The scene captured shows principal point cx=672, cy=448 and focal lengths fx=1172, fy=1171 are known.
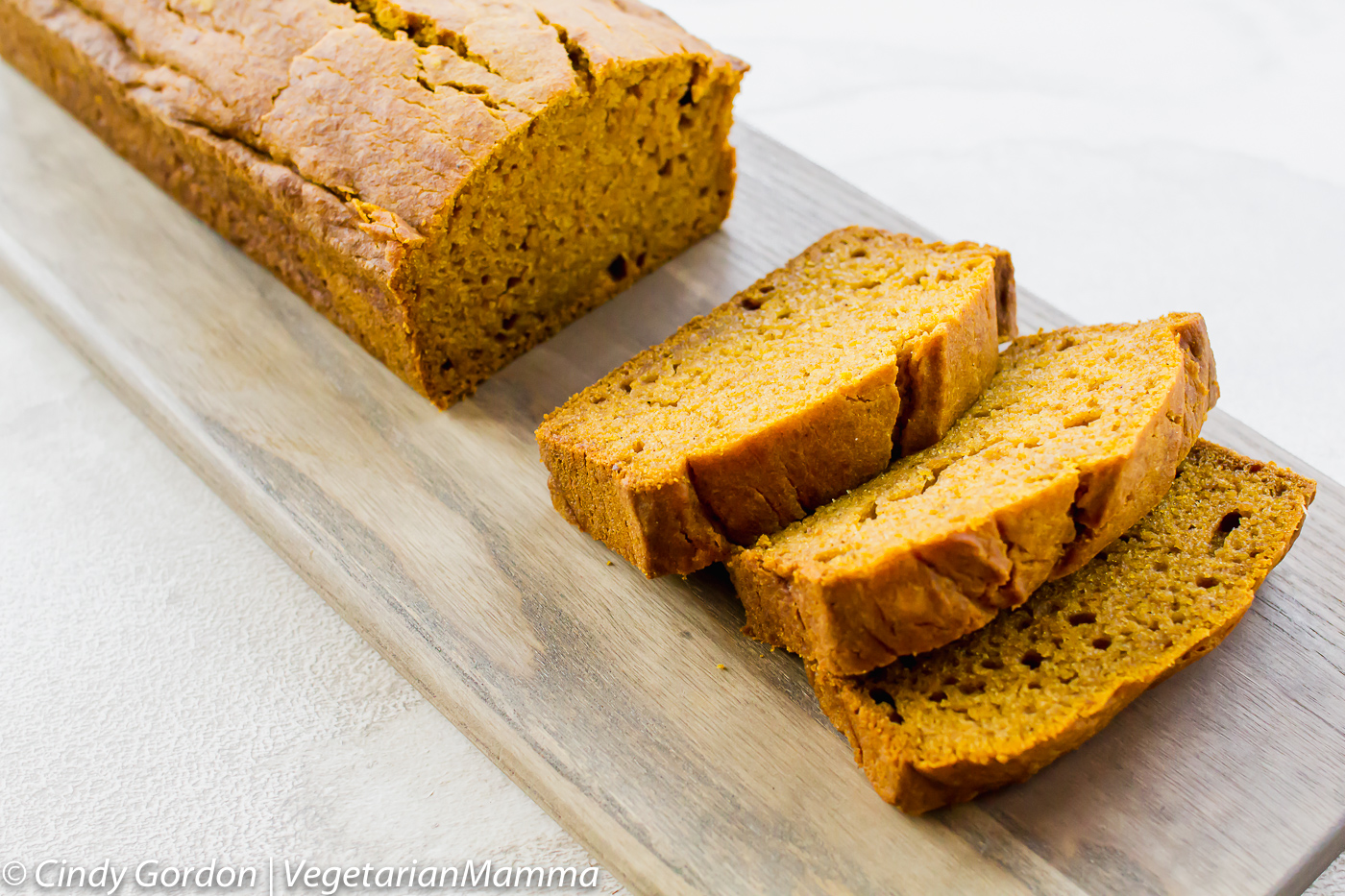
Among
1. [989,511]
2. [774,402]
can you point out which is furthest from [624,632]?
[989,511]

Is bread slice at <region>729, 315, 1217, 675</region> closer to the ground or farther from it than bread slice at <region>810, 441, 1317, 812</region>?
farther from it

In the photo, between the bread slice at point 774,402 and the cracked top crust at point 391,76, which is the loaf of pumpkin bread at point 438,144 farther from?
the bread slice at point 774,402

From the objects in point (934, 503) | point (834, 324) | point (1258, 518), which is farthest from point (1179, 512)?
point (834, 324)

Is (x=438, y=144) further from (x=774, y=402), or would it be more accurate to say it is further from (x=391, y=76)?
(x=774, y=402)

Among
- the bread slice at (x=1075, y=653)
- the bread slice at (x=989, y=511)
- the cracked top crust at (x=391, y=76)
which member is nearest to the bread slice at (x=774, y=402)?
the bread slice at (x=989, y=511)

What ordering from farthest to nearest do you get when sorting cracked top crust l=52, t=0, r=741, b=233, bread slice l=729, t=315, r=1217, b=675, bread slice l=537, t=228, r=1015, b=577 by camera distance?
cracked top crust l=52, t=0, r=741, b=233 < bread slice l=537, t=228, r=1015, b=577 < bread slice l=729, t=315, r=1217, b=675

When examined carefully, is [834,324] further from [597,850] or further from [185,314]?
[185,314]

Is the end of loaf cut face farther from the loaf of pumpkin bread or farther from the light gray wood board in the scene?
the light gray wood board

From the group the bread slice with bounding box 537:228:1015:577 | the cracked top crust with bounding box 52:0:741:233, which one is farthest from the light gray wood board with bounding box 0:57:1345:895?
the cracked top crust with bounding box 52:0:741:233
